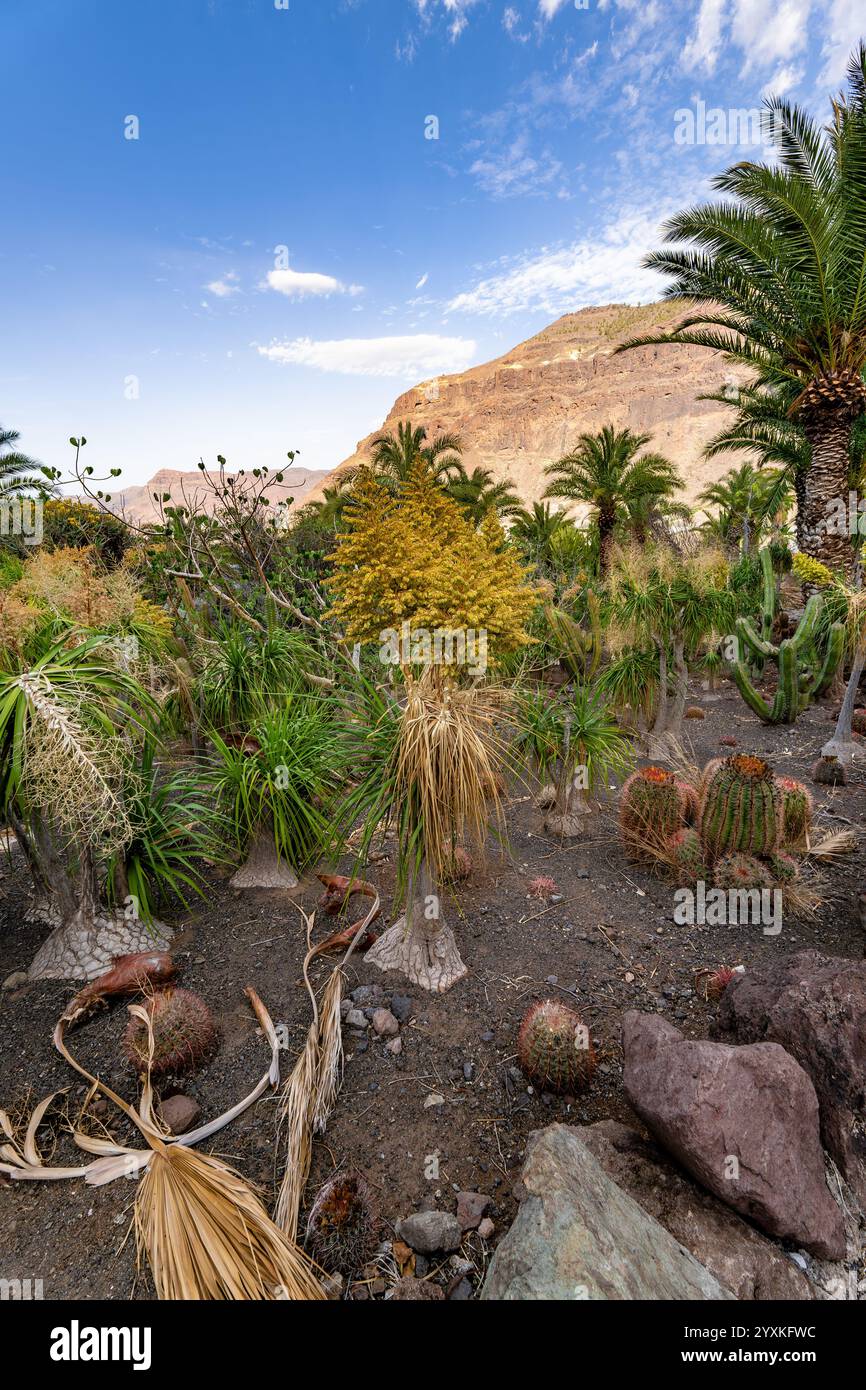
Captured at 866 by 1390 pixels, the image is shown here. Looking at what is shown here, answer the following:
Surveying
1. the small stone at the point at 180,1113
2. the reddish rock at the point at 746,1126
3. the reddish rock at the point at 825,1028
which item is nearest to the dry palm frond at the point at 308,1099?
the small stone at the point at 180,1113

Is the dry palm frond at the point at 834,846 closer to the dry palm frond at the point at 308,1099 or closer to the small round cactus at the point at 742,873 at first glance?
the small round cactus at the point at 742,873

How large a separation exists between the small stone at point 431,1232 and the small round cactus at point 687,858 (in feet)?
9.79

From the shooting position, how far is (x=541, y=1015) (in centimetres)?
296

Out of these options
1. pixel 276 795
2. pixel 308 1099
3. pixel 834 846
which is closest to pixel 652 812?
pixel 834 846

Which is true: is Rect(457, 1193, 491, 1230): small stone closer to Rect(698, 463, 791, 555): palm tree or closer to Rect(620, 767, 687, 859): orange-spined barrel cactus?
Rect(620, 767, 687, 859): orange-spined barrel cactus

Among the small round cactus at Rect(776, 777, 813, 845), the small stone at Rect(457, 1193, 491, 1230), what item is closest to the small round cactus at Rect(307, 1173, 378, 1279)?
the small stone at Rect(457, 1193, 491, 1230)

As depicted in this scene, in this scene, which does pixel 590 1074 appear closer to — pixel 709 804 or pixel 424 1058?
pixel 424 1058

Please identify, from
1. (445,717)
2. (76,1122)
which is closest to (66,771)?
(76,1122)

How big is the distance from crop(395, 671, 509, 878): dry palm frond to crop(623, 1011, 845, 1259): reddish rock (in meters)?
1.29

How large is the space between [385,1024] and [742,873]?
8.69ft

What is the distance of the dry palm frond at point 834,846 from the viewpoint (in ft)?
16.5

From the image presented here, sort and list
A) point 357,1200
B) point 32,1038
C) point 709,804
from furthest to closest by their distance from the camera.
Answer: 1. point 709,804
2. point 32,1038
3. point 357,1200

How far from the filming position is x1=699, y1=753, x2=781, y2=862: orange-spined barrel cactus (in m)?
4.52

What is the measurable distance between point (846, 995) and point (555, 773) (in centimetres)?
324
